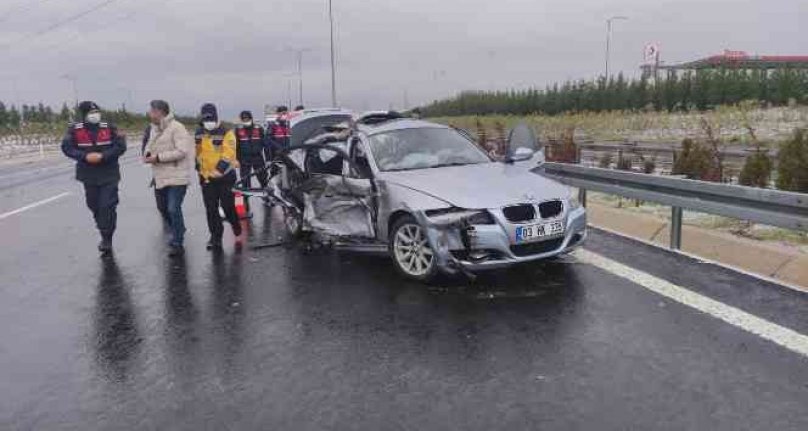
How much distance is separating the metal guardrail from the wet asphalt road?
569mm

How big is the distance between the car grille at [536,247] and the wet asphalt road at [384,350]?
33 cm

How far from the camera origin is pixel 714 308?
538cm

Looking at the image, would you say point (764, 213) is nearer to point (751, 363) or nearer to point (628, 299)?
point (628, 299)

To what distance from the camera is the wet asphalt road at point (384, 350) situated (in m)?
3.77

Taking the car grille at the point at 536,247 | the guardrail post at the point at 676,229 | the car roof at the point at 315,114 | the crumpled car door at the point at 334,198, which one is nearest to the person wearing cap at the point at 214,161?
the crumpled car door at the point at 334,198

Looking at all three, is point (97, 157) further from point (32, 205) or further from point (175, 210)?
point (32, 205)

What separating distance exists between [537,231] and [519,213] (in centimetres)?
23

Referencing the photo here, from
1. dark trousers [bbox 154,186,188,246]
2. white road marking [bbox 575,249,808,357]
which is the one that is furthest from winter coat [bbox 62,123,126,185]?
white road marking [bbox 575,249,808,357]

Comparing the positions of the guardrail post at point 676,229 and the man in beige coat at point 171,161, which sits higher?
the man in beige coat at point 171,161

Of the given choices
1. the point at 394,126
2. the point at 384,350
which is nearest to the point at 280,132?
the point at 394,126

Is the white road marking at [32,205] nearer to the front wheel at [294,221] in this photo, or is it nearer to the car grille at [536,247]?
the front wheel at [294,221]

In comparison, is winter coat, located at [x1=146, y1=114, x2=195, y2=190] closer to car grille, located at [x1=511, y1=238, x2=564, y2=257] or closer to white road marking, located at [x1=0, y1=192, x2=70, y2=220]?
car grille, located at [x1=511, y1=238, x2=564, y2=257]

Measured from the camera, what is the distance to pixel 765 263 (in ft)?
21.7

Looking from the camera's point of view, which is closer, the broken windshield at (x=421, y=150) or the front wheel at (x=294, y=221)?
the broken windshield at (x=421, y=150)
